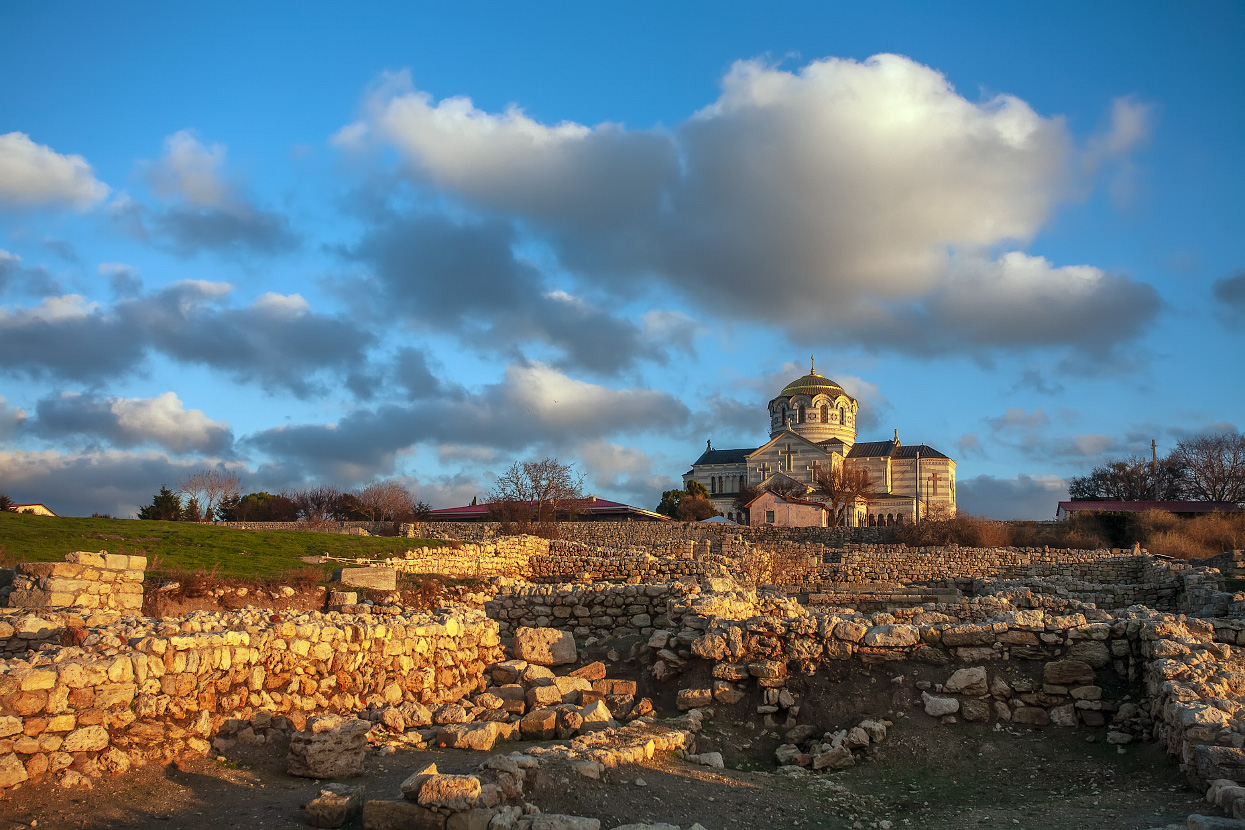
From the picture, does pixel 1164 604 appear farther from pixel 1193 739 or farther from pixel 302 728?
pixel 302 728

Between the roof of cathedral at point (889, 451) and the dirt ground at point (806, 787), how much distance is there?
2800 inches

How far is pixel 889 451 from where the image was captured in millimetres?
77188

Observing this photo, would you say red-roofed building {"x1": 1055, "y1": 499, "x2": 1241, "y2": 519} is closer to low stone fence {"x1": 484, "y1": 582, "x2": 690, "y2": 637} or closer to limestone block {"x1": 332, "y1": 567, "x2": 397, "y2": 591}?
low stone fence {"x1": 484, "y1": 582, "x2": 690, "y2": 637}

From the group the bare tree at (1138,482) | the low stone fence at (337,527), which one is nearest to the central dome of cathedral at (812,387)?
the bare tree at (1138,482)

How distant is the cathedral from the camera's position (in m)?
70.5

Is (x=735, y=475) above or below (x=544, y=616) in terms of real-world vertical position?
above

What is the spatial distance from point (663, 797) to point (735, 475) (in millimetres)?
72847

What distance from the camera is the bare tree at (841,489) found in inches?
2328

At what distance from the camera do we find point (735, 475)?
78.3 meters

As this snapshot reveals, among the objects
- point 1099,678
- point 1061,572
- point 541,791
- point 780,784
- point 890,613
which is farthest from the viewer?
point 1061,572

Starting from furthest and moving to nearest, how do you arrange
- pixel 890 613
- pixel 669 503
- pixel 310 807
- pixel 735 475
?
pixel 735 475
pixel 669 503
pixel 890 613
pixel 310 807

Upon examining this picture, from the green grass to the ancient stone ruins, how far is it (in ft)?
15.1

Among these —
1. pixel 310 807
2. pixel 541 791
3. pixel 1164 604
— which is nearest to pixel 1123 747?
pixel 541 791

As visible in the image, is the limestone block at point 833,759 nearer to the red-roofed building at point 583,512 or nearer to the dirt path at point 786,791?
the dirt path at point 786,791
